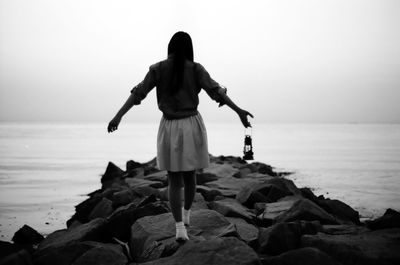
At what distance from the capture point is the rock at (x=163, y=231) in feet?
12.6

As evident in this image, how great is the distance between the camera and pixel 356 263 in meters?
3.30

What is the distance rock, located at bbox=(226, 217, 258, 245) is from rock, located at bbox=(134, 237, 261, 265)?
84 centimetres

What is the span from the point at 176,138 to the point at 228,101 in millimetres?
608

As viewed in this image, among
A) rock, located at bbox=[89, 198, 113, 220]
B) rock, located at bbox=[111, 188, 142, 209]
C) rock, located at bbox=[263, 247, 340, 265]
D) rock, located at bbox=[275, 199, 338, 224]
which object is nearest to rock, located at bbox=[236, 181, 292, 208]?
rock, located at bbox=[275, 199, 338, 224]

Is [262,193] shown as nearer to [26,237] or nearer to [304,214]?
[304,214]

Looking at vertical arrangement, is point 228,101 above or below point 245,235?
above

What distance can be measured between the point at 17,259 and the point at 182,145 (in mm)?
1855

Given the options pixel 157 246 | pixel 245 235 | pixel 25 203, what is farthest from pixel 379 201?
pixel 25 203

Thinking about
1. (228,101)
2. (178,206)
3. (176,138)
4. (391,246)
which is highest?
(228,101)

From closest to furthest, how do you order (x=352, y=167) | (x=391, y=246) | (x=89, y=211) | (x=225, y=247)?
(x=225, y=247) < (x=391, y=246) < (x=89, y=211) < (x=352, y=167)

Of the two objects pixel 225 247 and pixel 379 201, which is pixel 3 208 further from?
pixel 379 201

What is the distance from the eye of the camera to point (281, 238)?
3.80 meters

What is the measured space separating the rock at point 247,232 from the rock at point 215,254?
84cm

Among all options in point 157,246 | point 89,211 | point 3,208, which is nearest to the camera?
Result: point 157,246
